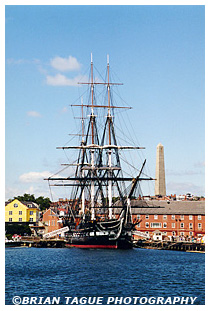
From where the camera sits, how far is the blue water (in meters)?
35.6

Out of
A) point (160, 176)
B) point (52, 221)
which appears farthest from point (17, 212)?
point (160, 176)

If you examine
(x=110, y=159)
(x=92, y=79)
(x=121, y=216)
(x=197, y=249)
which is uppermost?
(x=92, y=79)

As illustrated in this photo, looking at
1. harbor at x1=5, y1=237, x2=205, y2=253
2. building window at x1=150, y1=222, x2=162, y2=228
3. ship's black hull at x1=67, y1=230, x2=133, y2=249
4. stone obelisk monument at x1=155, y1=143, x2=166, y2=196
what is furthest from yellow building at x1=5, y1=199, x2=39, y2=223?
stone obelisk monument at x1=155, y1=143, x2=166, y2=196

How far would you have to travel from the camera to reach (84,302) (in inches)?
1228

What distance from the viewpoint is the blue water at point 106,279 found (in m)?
35.6

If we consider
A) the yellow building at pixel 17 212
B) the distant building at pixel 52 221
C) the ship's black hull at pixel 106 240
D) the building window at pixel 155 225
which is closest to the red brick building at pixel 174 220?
the building window at pixel 155 225

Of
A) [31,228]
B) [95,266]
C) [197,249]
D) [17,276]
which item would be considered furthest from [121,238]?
[31,228]

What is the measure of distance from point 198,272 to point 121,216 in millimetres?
31123

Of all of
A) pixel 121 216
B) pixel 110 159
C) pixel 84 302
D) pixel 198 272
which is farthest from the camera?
pixel 110 159

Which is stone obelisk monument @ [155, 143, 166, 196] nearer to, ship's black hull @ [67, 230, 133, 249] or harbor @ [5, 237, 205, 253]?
harbor @ [5, 237, 205, 253]

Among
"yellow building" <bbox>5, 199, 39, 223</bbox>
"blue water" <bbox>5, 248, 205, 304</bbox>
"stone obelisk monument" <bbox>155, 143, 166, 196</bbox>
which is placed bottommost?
"blue water" <bbox>5, 248, 205, 304</bbox>

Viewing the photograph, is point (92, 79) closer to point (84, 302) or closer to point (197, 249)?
point (197, 249)

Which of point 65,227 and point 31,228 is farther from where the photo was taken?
point 31,228

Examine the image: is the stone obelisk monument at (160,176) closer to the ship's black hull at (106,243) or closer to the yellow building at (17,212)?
the yellow building at (17,212)
